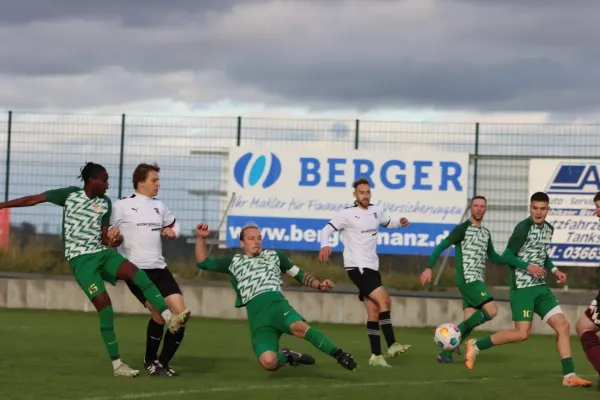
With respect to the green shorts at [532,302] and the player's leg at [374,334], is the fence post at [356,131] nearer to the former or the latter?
the player's leg at [374,334]

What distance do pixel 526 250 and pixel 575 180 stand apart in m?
12.2

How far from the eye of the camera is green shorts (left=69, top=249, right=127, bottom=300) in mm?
12828

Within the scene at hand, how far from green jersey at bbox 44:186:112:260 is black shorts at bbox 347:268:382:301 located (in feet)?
13.3

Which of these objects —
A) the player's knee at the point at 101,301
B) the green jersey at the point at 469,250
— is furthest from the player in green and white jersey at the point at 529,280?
the player's knee at the point at 101,301

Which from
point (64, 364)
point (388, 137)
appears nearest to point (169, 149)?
point (388, 137)

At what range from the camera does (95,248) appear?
12930 millimetres

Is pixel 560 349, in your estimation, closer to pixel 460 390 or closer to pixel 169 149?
pixel 460 390

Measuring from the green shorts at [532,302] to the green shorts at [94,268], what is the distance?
426cm

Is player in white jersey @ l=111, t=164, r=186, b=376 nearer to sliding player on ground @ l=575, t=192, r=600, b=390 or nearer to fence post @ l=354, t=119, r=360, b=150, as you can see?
sliding player on ground @ l=575, t=192, r=600, b=390

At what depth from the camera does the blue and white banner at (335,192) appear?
2650 cm

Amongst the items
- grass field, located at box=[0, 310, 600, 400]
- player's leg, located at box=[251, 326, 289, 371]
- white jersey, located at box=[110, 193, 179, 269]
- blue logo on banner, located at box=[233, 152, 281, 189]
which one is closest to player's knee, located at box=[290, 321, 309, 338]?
player's leg, located at box=[251, 326, 289, 371]

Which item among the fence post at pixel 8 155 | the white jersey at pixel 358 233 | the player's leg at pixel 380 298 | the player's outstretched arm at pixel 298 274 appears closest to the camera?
the player's outstretched arm at pixel 298 274

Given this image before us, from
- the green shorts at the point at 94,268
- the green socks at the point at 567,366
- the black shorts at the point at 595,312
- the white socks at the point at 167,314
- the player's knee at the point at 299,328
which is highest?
the green shorts at the point at 94,268

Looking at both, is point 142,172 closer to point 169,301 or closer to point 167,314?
point 169,301
